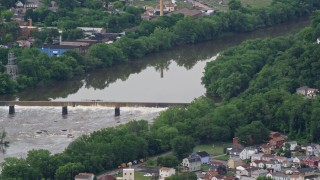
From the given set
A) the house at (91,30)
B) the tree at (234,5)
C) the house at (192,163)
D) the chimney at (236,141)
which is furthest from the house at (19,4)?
the house at (192,163)

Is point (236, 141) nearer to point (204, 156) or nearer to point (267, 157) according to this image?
point (267, 157)

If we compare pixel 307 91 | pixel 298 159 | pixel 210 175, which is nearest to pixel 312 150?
pixel 298 159

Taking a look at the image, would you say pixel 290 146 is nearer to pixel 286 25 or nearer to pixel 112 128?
pixel 112 128

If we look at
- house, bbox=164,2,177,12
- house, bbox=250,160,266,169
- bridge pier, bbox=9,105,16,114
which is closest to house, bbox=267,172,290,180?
house, bbox=250,160,266,169

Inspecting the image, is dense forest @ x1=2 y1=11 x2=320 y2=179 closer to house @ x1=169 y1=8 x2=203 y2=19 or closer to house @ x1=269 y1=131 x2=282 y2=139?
house @ x1=269 y1=131 x2=282 y2=139

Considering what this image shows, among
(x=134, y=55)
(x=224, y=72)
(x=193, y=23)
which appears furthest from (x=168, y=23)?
(x=224, y=72)

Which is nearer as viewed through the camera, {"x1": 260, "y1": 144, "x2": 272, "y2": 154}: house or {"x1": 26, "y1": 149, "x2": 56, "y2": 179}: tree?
{"x1": 26, "y1": 149, "x2": 56, "y2": 179}: tree

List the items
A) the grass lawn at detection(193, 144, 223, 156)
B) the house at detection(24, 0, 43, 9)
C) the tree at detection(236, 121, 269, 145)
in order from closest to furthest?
1. the grass lawn at detection(193, 144, 223, 156)
2. the tree at detection(236, 121, 269, 145)
3. the house at detection(24, 0, 43, 9)

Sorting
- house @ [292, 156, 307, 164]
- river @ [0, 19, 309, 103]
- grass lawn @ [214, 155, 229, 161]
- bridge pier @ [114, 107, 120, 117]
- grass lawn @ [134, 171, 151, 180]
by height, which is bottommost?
grass lawn @ [134, 171, 151, 180]
